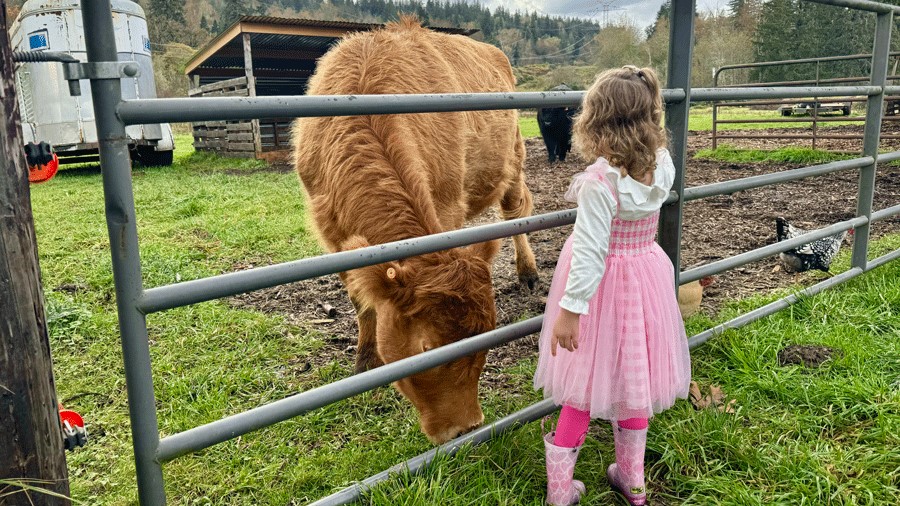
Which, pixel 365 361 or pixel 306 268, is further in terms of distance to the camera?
pixel 365 361

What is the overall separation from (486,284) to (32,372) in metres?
1.42

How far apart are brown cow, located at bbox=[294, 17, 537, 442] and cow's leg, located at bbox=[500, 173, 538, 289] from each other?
39.0 inches

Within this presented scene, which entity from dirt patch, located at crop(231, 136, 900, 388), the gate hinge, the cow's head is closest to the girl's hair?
the cow's head

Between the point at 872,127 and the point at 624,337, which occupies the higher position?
the point at 872,127

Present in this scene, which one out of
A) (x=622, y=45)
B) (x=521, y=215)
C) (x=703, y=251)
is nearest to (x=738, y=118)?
(x=622, y=45)

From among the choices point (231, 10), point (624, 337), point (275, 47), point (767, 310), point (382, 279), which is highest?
point (231, 10)

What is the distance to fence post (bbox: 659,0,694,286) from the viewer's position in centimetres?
248

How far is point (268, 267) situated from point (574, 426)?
3.53 feet

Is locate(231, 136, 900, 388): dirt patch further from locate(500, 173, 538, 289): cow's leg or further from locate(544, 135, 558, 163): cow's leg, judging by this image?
locate(544, 135, 558, 163): cow's leg

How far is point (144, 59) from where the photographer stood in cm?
1475

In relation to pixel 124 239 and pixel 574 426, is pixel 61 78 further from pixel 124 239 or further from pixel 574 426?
pixel 574 426

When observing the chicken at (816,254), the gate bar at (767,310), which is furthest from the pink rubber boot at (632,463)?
the chicken at (816,254)

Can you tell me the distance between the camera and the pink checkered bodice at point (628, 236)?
6.34ft

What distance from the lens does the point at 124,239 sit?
142 centimetres
